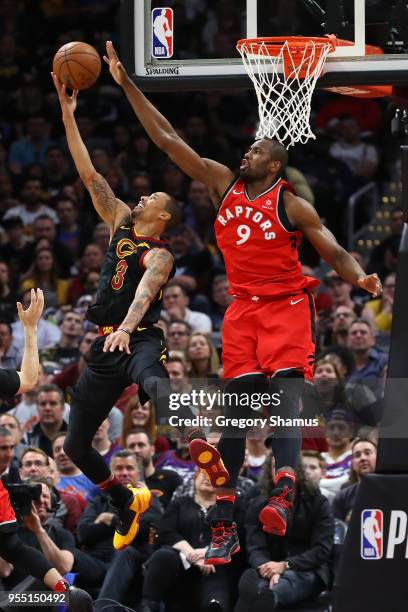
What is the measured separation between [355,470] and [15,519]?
289 cm

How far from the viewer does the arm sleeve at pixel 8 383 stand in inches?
401

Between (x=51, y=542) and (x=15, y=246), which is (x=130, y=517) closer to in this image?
(x=51, y=542)

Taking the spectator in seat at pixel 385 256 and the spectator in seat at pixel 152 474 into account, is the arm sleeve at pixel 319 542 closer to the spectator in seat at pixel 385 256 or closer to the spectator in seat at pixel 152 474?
the spectator in seat at pixel 152 474

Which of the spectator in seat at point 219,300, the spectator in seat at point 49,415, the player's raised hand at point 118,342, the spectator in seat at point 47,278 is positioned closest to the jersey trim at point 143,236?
the player's raised hand at point 118,342

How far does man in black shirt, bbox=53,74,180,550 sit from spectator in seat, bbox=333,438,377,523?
2.31 metres

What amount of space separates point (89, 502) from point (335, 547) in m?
2.09

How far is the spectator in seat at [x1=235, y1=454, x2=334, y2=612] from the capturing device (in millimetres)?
11000

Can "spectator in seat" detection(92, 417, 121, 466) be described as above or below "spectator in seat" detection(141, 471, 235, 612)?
above

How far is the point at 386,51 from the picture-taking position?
9.94m

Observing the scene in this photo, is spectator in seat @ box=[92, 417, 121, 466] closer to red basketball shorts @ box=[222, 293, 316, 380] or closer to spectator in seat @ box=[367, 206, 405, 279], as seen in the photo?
red basketball shorts @ box=[222, 293, 316, 380]

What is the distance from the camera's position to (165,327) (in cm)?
1419

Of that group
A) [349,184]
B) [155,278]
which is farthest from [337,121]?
[155,278]

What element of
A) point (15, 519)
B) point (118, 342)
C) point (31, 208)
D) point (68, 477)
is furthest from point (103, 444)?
point (31, 208)

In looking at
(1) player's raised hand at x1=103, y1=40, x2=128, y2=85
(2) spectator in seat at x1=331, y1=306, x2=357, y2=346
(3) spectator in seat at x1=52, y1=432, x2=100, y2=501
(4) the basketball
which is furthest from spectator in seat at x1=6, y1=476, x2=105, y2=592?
(2) spectator in seat at x1=331, y1=306, x2=357, y2=346
